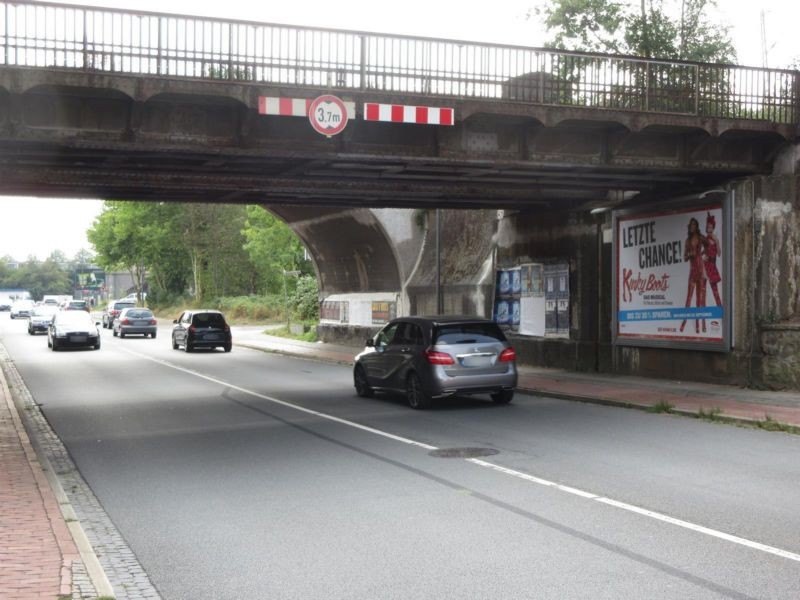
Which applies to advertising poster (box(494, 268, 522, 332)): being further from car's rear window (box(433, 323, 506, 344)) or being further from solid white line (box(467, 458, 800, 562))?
solid white line (box(467, 458, 800, 562))

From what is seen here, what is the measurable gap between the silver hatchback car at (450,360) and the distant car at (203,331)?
1913cm

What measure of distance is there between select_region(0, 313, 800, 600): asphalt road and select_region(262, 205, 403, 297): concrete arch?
17.0m

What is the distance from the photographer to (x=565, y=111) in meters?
15.7

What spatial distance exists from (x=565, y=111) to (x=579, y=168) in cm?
168

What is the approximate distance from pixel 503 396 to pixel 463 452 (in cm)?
555

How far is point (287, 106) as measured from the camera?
14133 mm

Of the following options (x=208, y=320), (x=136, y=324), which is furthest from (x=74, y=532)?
(x=136, y=324)

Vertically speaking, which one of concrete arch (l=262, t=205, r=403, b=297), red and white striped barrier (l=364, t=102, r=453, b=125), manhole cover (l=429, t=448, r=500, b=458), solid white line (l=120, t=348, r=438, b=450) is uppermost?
red and white striped barrier (l=364, t=102, r=453, b=125)

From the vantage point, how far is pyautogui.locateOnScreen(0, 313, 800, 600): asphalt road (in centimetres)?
563

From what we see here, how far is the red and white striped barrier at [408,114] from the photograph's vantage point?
47.9 feet

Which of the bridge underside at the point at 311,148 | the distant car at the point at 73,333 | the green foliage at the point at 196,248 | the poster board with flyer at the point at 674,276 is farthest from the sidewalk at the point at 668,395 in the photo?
the green foliage at the point at 196,248

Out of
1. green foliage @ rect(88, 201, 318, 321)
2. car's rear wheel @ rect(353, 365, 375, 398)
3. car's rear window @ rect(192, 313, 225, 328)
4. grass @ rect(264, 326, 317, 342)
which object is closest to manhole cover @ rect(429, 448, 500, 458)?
car's rear wheel @ rect(353, 365, 375, 398)

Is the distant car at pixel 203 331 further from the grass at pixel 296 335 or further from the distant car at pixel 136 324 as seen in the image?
the distant car at pixel 136 324

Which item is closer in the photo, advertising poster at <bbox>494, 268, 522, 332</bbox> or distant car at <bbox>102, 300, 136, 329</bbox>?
advertising poster at <bbox>494, 268, 522, 332</bbox>
